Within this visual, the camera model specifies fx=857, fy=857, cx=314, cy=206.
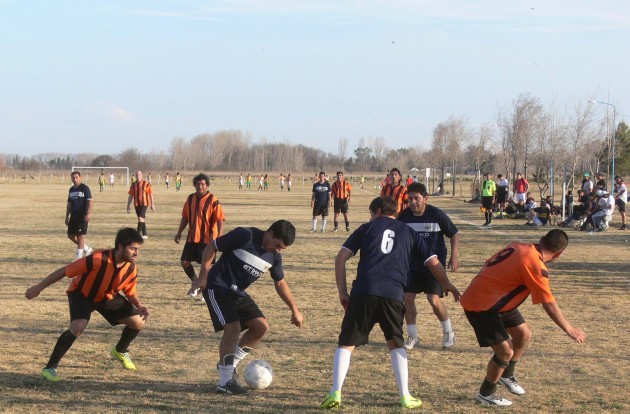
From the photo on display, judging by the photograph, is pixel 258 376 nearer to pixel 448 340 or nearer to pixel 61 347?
pixel 61 347

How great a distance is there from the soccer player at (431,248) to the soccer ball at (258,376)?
7.25 feet

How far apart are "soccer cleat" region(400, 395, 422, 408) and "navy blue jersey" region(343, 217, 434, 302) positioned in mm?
771

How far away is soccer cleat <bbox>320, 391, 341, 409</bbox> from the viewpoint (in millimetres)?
6559

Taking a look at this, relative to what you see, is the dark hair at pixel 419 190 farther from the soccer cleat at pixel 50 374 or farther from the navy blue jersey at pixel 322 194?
the navy blue jersey at pixel 322 194

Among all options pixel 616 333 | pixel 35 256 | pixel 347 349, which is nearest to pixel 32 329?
pixel 347 349

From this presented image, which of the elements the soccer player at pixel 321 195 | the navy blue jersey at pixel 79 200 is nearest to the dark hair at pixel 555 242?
the navy blue jersey at pixel 79 200

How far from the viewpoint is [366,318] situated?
6.57m

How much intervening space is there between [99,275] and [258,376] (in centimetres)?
161

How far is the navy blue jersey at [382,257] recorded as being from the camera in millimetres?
6559

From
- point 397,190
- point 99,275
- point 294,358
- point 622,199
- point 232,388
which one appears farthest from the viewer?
point 622,199

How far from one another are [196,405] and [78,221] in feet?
33.7

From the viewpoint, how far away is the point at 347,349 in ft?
21.5

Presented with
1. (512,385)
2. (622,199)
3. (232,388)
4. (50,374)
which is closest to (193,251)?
(50,374)

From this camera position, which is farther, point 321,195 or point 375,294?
point 321,195
